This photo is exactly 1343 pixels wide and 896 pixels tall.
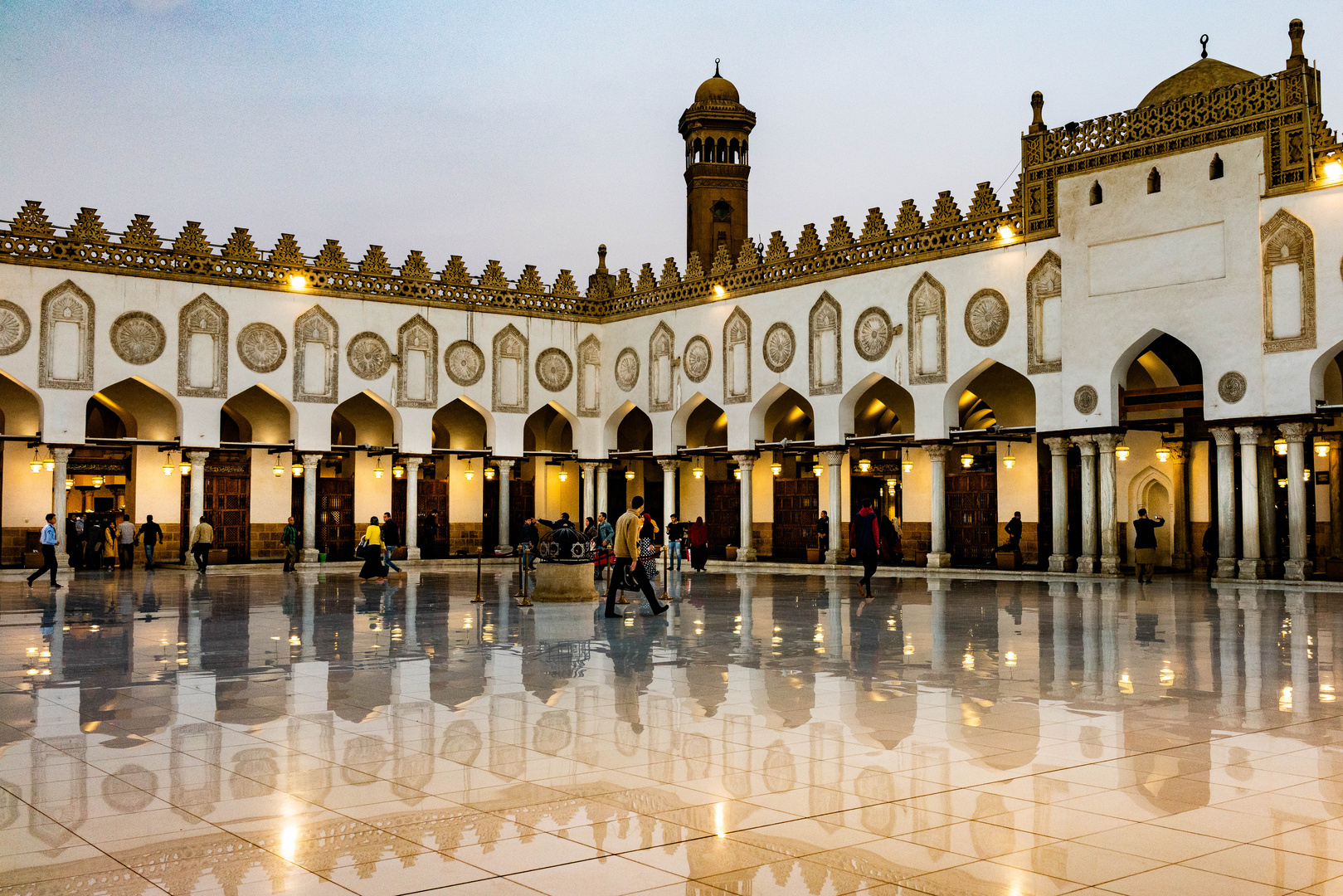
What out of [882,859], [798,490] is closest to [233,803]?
[882,859]

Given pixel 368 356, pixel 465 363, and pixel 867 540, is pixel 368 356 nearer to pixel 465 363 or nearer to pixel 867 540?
pixel 465 363

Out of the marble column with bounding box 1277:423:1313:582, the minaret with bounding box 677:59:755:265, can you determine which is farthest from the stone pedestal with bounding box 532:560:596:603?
the minaret with bounding box 677:59:755:265

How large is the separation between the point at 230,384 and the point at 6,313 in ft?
13.8

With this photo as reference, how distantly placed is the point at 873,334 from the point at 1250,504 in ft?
25.3

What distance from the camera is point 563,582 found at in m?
14.2

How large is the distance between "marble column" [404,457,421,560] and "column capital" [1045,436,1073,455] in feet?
44.2

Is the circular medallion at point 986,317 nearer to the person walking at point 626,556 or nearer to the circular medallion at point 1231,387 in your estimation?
the circular medallion at point 1231,387

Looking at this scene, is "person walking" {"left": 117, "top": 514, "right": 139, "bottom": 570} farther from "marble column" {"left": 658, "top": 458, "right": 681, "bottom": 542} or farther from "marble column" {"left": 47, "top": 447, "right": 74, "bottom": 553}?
"marble column" {"left": 658, "top": 458, "right": 681, "bottom": 542}

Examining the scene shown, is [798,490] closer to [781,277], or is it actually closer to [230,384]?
[781,277]

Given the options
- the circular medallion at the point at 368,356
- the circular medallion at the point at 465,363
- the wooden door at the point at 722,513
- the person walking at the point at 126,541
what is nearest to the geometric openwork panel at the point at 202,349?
the circular medallion at the point at 368,356

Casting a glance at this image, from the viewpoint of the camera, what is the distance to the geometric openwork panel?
23.8 m

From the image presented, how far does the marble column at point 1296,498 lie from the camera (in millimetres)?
18172

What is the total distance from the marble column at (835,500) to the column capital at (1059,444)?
4599 millimetres

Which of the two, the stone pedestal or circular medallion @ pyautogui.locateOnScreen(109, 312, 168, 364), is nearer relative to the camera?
the stone pedestal
